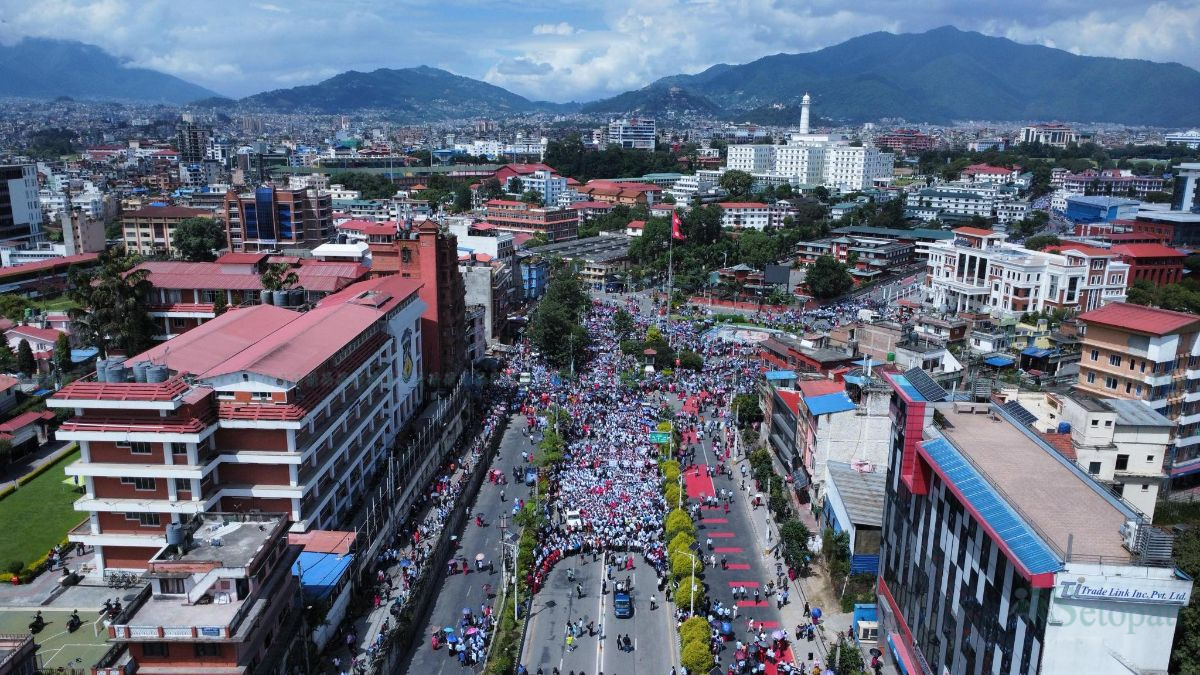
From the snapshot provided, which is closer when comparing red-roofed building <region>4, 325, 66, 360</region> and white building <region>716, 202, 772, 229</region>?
red-roofed building <region>4, 325, 66, 360</region>

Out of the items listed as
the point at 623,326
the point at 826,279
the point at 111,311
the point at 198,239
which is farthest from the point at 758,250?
the point at 111,311

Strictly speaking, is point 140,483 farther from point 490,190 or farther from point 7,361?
point 490,190

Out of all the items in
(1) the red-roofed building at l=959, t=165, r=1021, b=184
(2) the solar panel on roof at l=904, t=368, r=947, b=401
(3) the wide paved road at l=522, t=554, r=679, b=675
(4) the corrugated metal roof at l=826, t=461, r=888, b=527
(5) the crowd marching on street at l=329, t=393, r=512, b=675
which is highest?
(1) the red-roofed building at l=959, t=165, r=1021, b=184

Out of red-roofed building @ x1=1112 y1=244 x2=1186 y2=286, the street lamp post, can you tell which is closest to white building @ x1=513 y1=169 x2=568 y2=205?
red-roofed building @ x1=1112 y1=244 x2=1186 y2=286

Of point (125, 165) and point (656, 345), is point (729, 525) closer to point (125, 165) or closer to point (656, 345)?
point (656, 345)

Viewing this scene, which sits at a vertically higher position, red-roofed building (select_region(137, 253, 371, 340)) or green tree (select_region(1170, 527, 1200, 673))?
red-roofed building (select_region(137, 253, 371, 340))

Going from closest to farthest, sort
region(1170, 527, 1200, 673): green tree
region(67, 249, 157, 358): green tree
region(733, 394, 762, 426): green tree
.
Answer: region(1170, 527, 1200, 673): green tree < region(67, 249, 157, 358): green tree < region(733, 394, 762, 426): green tree

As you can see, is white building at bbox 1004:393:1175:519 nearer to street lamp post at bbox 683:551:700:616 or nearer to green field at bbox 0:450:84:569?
street lamp post at bbox 683:551:700:616
